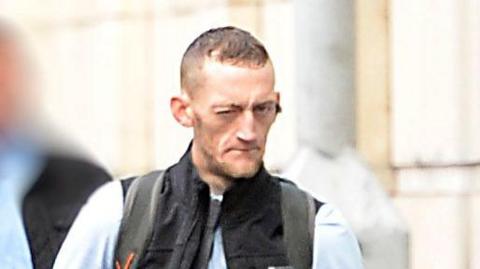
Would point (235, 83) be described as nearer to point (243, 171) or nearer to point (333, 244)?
point (243, 171)

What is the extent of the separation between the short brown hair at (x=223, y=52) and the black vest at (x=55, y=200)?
2.08 m

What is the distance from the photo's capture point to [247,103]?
12.6 feet

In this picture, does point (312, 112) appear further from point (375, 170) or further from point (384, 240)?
point (375, 170)

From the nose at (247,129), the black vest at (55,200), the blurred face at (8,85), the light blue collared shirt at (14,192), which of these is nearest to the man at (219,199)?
the nose at (247,129)

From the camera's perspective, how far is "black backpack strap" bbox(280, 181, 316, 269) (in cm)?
391

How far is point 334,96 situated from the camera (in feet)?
18.3

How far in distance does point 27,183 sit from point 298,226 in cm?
221

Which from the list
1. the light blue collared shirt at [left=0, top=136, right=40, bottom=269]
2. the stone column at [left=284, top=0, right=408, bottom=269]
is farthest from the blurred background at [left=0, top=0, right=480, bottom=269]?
the light blue collared shirt at [left=0, top=136, right=40, bottom=269]

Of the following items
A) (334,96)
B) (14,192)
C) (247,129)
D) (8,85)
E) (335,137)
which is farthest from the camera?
(334,96)

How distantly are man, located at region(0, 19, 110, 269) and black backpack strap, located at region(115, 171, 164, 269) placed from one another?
0.65 metres

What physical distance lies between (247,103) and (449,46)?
3043 millimetres

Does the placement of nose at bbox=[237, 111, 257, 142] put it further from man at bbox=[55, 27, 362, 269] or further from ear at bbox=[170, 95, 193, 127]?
ear at bbox=[170, 95, 193, 127]

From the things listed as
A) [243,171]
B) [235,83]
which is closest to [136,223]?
[243,171]

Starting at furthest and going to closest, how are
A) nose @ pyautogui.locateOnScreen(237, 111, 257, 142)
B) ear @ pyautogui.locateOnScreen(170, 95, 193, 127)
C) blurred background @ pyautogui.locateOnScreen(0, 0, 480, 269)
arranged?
blurred background @ pyautogui.locateOnScreen(0, 0, 480, 269), ear @ pyautogui.locateOnScreen(170, 95, 193, 127), nose @ pyautogui.locateOnScreen(237, 111, 257, 142)
